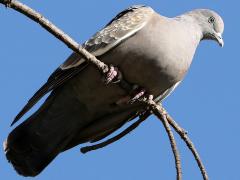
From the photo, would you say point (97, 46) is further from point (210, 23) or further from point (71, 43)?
point (71, 43)

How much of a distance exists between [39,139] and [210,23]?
236cm

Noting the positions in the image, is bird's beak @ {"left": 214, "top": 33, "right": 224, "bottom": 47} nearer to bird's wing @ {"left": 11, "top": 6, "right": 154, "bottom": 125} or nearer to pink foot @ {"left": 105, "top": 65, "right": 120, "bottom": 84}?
bird's wing @ {"left": 11, "top": 6, "right": 154, "bottom": 125}

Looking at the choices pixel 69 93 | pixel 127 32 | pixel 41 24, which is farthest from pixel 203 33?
pixel 41 24

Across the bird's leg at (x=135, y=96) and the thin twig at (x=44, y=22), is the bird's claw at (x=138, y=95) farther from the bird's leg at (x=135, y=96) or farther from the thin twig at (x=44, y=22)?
the thin twig at (x=44, y=22)

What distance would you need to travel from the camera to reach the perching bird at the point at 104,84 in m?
6.02

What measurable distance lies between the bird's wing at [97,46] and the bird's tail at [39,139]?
0.46 m

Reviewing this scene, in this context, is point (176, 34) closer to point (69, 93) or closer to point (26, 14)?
Answer: point (69, 93)

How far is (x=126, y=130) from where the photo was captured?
5914mm

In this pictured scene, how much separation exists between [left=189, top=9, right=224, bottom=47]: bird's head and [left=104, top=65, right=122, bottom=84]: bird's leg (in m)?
1.48

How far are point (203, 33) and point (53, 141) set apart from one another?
2078mm

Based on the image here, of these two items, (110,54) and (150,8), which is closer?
(110,54)

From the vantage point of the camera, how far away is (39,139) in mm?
6645

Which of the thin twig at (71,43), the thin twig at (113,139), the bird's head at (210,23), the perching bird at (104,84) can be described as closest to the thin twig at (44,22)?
the thin twig at (71,43)

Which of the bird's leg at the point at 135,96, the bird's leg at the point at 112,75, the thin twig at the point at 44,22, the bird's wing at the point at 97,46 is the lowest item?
the bird's leg at the point at 135,96
